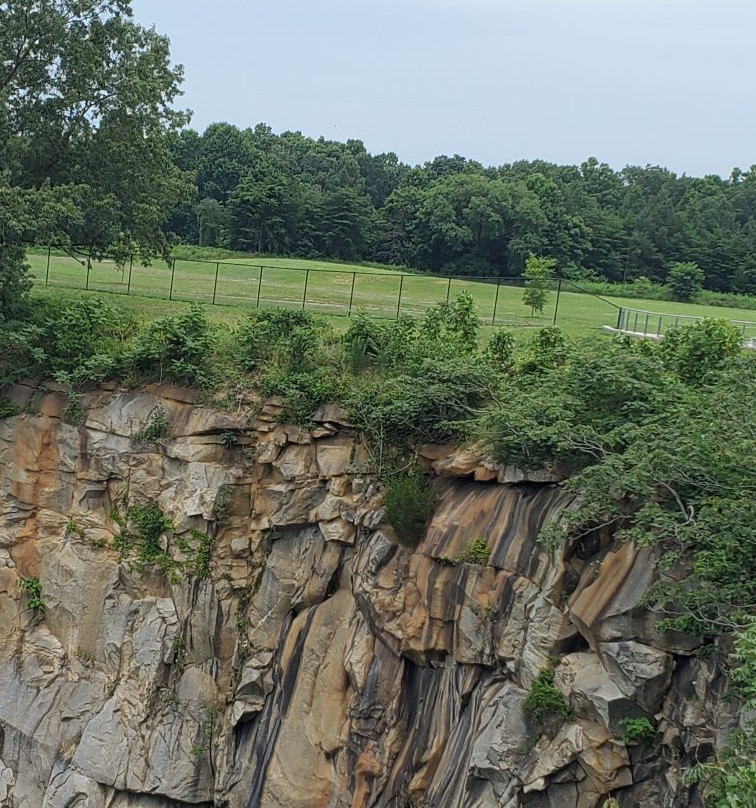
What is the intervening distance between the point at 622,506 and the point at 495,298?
765 inches

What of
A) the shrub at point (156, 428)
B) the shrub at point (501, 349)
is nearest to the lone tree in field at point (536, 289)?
the shrub at point (501, 349)

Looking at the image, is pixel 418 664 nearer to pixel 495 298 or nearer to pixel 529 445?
pixel 529 445

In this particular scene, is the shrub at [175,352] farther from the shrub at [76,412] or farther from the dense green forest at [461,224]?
the dense green forest at [461,224]

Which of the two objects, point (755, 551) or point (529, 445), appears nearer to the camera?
point (755, 551)

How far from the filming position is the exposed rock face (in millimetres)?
12359

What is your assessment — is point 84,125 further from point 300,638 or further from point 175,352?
point 300,638

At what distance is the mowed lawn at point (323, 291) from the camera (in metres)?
31.2

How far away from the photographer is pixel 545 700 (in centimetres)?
1273

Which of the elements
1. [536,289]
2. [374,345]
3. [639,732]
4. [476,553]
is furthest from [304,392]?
[536,289]

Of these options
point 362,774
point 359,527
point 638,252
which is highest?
point 638,252

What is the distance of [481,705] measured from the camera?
46.3 ft

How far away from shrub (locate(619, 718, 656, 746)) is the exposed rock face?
110 mm

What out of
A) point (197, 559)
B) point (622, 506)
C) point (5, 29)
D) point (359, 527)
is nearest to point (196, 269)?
point (5, 29)

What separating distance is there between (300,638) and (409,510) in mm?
3797
